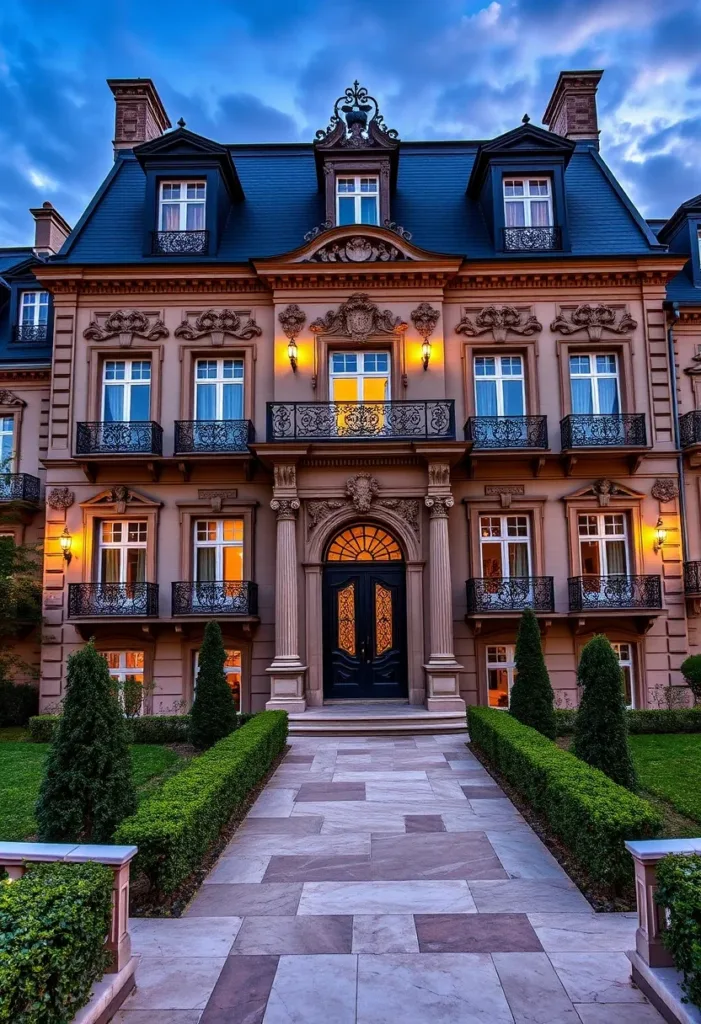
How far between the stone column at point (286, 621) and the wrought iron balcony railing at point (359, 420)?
170 centimetres

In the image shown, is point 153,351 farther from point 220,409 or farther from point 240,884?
point 240,884

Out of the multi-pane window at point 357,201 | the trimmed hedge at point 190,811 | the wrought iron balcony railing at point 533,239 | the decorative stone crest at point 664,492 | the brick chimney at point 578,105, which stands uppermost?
the brick chimney at point 578,105

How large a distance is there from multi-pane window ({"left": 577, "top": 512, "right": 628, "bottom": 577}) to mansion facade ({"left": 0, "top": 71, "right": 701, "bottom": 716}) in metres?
0.08

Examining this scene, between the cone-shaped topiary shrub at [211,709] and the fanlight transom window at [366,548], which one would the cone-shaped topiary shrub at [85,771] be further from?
the fanlight transom window at [366,548]

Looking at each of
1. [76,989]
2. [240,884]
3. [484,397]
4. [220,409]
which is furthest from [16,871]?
[484,397]

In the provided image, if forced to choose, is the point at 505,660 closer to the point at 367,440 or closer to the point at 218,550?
the point at 367,440

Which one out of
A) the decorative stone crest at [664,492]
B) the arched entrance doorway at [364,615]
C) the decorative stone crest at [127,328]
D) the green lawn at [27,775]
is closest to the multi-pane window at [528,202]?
the decorative stone crest at [664,492]

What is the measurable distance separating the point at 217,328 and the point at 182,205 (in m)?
3.71

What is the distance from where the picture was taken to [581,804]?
6.60 meters

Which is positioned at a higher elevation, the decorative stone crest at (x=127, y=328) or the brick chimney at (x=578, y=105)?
the brick chimney at (x=578, y=105)

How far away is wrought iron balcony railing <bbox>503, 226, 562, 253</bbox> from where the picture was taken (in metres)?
18.5

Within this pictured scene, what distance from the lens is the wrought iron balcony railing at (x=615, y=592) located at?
664 inches

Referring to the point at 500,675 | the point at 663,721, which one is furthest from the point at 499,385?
the point at 663,721

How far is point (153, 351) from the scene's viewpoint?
18188 millimetres
